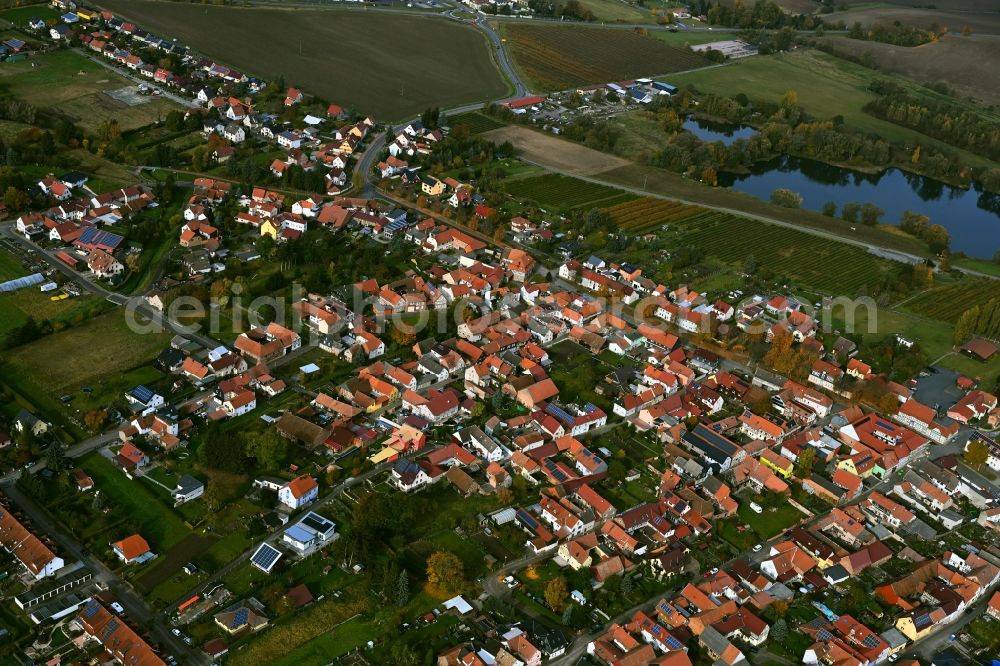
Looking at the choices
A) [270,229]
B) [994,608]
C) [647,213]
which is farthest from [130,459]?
[647,213]

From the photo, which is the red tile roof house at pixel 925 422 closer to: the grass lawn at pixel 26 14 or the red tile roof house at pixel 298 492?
the red tile roof house at pixel 298 492

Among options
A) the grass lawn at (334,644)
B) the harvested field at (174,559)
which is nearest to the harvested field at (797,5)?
the harvested field at (174,559)

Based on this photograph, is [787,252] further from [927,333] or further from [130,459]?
[130,459]

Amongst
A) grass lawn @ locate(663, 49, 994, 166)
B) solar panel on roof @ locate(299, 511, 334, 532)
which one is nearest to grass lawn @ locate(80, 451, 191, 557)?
solar panel on roof @ locate(299, 511, 334, 532)

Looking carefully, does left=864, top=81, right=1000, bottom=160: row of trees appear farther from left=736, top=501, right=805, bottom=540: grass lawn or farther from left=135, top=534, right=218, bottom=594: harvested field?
left=135, top=534, right=218, bottom=594: harvested field

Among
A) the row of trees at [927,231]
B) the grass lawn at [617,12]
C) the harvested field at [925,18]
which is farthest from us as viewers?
the harvested field at [925,18]

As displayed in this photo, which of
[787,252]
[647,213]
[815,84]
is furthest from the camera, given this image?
[815,84]
